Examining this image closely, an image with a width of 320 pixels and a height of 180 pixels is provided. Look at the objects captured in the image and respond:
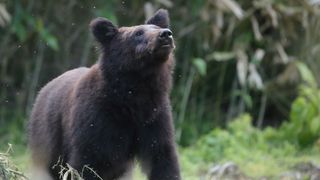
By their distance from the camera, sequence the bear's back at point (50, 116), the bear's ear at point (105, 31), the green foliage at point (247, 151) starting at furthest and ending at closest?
1. the green foliage at point (247, 151)
2. the bear's back at point (50, 116)
3. the bear's ear at point (105, 31)

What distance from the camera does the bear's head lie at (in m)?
6.26

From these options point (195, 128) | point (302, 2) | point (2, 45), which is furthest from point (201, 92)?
point (2, 45)

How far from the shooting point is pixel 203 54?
41.2 feet

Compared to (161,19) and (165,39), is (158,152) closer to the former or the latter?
(165,39)

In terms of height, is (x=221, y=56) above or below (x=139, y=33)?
below

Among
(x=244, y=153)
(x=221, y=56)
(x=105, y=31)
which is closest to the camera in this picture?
(x=105, y=31)

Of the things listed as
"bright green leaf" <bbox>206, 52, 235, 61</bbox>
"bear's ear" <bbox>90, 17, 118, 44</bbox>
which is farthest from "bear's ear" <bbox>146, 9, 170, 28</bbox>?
"bright green leaf" <bbox>206, 52, 235, 61</bbox>

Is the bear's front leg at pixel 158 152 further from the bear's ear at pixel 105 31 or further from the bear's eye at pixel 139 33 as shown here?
the bear's ear at pixel 105 31

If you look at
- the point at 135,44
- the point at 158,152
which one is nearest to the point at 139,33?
the point at 135,44

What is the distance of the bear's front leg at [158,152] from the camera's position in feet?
21.0

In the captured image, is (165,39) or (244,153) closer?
(165,39)

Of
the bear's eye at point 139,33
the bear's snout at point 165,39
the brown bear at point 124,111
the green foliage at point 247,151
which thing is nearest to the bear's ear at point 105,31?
the brown bear at point 124,111

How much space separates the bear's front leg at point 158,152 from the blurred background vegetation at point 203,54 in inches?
191

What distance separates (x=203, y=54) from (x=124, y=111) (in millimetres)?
6166
